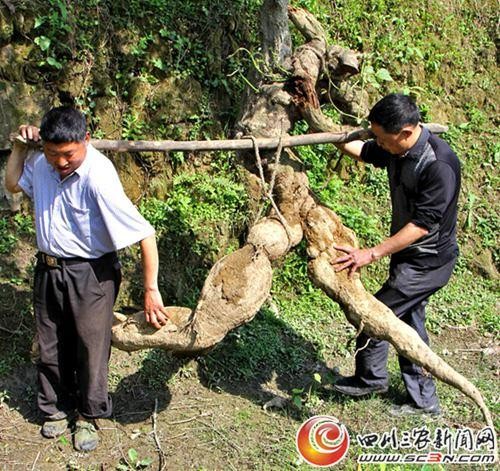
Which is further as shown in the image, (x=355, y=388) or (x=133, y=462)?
(x=355, y=388)

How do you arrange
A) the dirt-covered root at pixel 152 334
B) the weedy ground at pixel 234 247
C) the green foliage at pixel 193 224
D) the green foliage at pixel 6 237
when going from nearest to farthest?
the dirt-covered root at pixel 152 334, the weedy ground at pixel 234 247, the green foliage at pixel 6 237, the green foliage at pixel 193 224

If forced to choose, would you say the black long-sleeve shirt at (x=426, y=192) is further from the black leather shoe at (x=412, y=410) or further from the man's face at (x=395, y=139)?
the black leather shoe at (x=412, y=410)

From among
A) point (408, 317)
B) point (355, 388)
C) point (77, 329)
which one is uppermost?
point (77, 329)

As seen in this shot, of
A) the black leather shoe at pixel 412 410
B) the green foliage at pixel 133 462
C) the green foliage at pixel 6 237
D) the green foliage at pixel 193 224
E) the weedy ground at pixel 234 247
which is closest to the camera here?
the green foliage at pixel 133 462

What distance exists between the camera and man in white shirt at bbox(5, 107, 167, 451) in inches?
127

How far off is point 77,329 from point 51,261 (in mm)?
424

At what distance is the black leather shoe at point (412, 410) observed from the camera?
4180 mm

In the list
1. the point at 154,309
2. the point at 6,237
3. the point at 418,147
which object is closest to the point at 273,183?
the point at 418,147

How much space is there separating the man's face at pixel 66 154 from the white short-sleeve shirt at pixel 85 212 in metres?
0.05

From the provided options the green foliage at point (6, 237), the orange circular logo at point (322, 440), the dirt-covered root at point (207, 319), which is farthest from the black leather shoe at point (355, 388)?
the green foliage at point (6, 237)

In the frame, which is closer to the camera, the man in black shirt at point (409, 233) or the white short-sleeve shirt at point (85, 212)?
the white short-sleeve shirt at point (85, 212)

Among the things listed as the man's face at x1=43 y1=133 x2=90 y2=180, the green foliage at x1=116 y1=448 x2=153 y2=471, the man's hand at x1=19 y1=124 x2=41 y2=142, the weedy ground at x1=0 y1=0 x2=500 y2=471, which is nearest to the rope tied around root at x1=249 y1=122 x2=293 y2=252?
the weedy ground at x1=0 y1=0 x2=500 y2=471

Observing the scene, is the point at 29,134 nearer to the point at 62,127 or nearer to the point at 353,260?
the point at 62,127

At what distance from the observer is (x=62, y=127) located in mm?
3076
